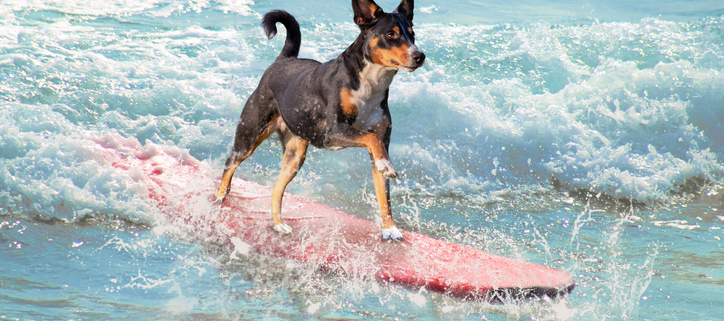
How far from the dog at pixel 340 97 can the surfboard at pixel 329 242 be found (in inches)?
6.8

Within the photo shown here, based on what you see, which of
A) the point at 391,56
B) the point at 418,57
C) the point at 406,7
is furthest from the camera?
the point at 406,7

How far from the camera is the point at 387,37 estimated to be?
2.54 metres

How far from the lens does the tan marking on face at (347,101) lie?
2.76m

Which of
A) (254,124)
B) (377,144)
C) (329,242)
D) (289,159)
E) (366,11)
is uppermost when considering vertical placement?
(366,11)

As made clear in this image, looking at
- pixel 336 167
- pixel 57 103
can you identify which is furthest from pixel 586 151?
pixel 57 103

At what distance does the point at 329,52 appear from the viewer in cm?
841

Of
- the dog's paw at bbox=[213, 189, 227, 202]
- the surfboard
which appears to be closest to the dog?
the surfboard

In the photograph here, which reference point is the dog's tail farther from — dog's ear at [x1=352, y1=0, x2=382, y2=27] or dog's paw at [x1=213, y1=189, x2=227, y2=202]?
dog's paw at [x1=213, y1=189, x2=227, y2=202]

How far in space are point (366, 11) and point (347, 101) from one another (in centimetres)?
45

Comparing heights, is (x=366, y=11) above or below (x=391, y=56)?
above

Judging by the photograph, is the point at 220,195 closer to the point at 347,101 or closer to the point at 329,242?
the point at 329,242

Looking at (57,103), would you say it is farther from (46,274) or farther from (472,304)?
(472,304)

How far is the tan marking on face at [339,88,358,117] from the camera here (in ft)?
9.05

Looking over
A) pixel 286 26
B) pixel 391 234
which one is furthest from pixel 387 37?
pixel 391 234
